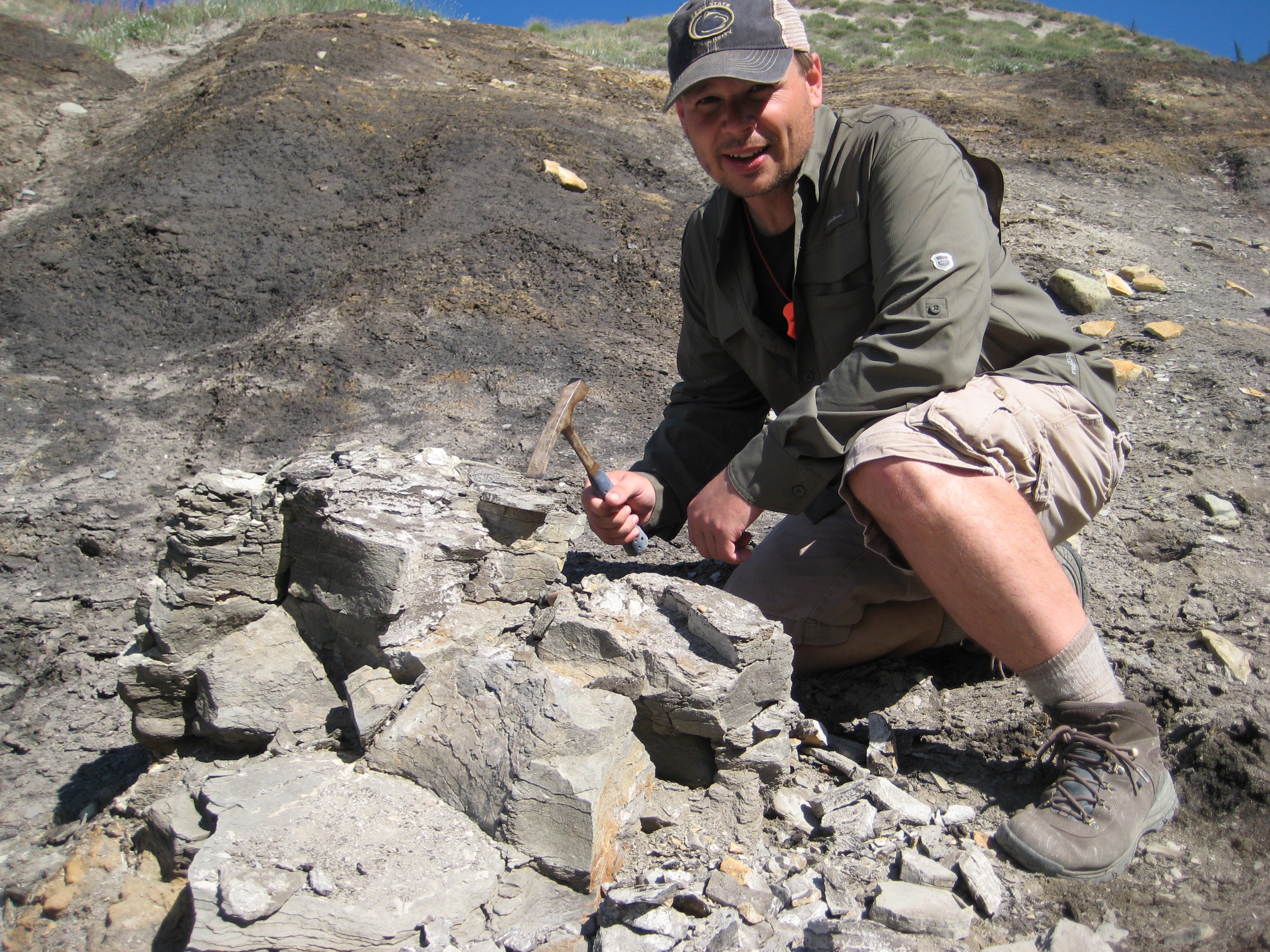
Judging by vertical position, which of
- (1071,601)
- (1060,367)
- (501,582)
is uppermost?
(1060,367)

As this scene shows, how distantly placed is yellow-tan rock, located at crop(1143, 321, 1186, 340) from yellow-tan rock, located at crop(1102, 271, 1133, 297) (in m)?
0.59

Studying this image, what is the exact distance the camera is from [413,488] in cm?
233

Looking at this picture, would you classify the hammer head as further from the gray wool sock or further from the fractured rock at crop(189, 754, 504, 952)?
the gray wool sock

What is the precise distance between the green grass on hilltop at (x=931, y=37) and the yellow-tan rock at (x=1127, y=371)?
764 centimetres

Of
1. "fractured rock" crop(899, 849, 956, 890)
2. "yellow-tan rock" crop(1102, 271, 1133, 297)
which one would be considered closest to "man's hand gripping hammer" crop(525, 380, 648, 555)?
"fractured rock" crop(899, 849, 956, 890)

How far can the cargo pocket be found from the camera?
6.15 feet

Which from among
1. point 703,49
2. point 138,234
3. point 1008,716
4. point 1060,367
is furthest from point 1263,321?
point 138,234

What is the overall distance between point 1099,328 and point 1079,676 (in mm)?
3486

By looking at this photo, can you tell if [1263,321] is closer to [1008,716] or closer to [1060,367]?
[1060,367]

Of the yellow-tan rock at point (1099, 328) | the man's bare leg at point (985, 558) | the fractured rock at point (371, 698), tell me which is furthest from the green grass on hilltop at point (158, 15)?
the man's bare leg at point (985, 558)

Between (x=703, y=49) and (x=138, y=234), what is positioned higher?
(x=703, y=49)

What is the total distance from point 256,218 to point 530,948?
512 centimetres

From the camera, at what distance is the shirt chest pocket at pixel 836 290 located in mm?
2223

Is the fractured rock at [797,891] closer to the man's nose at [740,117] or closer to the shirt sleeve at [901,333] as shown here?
the shirt sleeve at [901,333]
